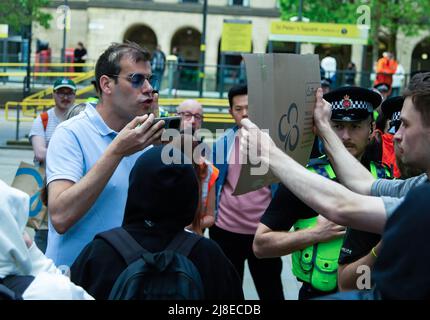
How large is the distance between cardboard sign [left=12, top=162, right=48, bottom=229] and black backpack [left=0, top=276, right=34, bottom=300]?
378 centimetres

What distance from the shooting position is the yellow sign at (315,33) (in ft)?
71.6

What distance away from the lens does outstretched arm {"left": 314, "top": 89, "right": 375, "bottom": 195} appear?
338 centimetres

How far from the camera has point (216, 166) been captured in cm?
616

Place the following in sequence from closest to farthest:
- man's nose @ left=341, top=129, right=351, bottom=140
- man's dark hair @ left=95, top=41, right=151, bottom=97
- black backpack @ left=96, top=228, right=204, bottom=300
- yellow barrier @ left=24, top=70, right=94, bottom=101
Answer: black backpack @ left=96, top=228, right=204, bottom=300 → man's dark hair @ left=95, top=41, right=151, bottom=97 → man's nose @ left=341, top=129, right=351, bottom=140 → yellow barrier @ left=24, top=70, right=94, bottom=101

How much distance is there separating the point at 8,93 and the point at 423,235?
962 inches

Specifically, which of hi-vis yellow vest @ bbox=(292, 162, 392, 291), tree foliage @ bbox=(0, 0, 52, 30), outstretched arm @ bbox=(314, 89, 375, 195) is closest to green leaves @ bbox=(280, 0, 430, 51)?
tree foliage @ bbox=(0, 0, 52, 30)

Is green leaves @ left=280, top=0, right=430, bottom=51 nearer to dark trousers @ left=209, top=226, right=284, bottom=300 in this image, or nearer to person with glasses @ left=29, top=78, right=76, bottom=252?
person with glasses @ left=29, top=78, right=76, bottom=252

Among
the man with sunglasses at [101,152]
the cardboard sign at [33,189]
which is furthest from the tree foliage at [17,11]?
the man with sunglasses at [101,152]

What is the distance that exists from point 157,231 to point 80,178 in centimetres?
93

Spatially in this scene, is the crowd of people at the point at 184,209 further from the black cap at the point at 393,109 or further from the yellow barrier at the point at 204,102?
the yellow barrier at the point at 204,102

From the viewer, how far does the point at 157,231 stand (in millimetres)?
2992

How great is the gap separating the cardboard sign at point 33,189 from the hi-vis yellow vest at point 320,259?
2.59 meters

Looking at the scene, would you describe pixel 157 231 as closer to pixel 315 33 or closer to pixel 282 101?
pixel 282 101

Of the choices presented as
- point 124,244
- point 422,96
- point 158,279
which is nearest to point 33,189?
point 124,244
